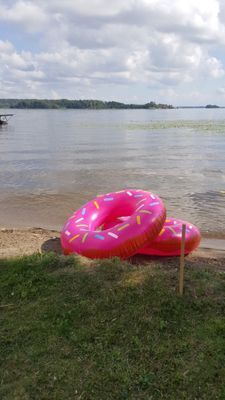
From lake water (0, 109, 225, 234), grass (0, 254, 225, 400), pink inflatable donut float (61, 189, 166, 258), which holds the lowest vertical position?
lake water (0, 109, 225, 234)

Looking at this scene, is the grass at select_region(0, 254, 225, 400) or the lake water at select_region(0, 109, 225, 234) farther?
the lake water at select_region(0, 109, 225, 234)

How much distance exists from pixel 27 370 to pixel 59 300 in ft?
3.37

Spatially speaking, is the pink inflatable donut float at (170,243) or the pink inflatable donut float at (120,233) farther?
the pink inflatable donut float at (170,243)

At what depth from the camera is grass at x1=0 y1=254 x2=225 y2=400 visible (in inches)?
134

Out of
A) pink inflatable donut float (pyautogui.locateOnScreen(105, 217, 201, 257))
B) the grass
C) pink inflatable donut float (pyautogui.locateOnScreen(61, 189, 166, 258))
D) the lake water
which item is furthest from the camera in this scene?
the lake water

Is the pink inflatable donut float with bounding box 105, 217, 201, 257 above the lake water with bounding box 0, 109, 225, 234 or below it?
above

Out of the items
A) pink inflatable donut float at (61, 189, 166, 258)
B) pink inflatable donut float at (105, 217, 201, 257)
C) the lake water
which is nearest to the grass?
pink inflatable donut float at (61, 189, 166, 258)

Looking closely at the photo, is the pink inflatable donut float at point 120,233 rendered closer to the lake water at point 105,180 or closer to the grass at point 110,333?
the grass at point 110,333

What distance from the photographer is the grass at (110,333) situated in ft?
11.1

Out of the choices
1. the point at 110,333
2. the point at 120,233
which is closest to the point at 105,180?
the point at 120,233

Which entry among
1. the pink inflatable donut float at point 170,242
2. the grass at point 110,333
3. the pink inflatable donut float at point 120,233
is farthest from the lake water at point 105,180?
the grass at point 110,333

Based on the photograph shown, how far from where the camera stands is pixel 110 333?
3.99 metres

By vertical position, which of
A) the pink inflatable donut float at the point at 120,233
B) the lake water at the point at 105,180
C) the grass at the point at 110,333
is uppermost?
the pink inflatable donut float at the point at 120,233

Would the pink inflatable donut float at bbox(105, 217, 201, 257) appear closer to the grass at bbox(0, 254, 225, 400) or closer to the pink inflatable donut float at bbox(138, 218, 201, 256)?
the pink inflatable donut float at bbox(138, 218, 201, 256)
